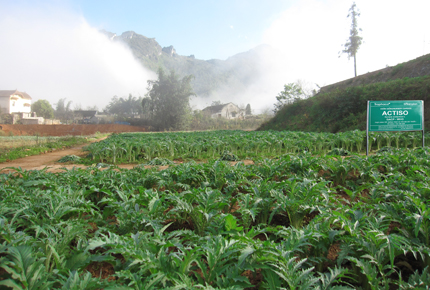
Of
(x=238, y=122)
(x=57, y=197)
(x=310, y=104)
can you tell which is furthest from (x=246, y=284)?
(x=238, y=122)

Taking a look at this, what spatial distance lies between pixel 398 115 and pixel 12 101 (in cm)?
6479

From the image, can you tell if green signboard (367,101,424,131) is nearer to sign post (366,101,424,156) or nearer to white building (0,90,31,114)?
sign post (366,101,424,156)

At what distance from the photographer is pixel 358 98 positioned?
21.7m

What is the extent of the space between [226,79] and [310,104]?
13799 centimetres

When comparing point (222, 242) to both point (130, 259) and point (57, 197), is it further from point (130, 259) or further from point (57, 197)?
point (57, 197)

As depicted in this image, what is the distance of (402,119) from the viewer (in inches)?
299

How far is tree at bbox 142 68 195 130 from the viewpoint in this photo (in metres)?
42.6

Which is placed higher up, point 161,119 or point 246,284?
point 161,119

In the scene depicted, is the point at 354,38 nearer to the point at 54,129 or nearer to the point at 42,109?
the point at 54,129

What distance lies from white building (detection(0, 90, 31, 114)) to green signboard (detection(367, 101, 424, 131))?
202 feet

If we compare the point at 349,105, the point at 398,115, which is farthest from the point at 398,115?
the point at 349,105

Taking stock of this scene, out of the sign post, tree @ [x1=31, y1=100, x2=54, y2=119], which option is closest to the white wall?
tree @ [x1=31, y1=100, x2=54, y2=119]

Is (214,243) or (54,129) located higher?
(54,129)

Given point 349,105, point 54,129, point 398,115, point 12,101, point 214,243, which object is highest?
point 12,101
